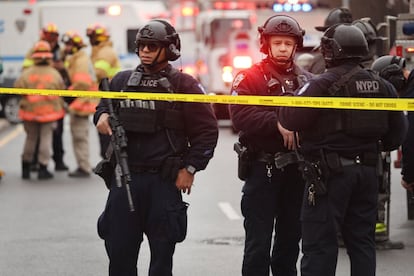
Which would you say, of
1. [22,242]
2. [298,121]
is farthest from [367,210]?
[22,242]

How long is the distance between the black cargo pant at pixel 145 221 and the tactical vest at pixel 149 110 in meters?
0.31

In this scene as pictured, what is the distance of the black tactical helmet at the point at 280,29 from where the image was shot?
25.6 feet

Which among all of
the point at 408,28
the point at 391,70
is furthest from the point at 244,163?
the point at 408,28

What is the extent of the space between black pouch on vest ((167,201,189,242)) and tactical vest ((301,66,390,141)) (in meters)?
0.93

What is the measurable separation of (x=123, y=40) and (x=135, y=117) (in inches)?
878

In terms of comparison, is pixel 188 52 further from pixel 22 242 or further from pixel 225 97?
pixel 225 97

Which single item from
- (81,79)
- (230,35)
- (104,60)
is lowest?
(230,35)

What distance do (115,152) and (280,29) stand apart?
4.55 feet

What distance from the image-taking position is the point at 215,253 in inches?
405

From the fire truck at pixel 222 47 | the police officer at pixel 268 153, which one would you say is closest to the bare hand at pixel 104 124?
the police officer at pixel 268 153

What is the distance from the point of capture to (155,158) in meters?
7.36

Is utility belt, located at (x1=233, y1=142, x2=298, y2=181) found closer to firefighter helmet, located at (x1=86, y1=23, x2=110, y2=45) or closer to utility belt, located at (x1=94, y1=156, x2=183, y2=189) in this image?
utility belt, located at (x1=94, y1=156, x2=183, y2=189)

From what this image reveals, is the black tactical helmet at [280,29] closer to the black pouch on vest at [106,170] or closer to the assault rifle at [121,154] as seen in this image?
the assault rifle at [121,154]

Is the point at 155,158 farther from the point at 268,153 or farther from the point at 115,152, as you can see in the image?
the point at 268,153
